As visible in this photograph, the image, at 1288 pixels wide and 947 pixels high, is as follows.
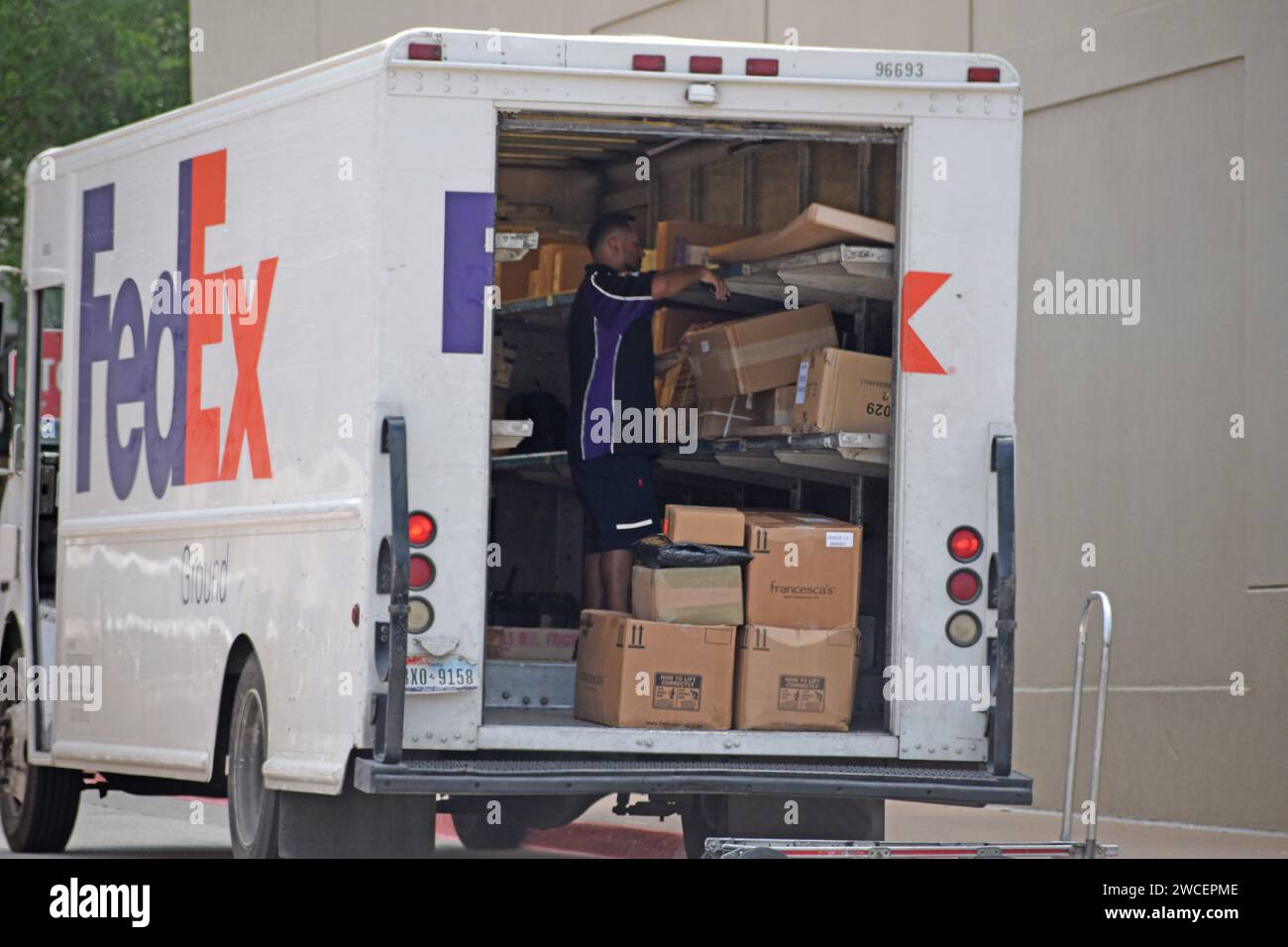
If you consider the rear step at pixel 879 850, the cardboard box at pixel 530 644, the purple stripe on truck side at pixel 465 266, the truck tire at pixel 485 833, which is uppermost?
the purple stripe on truck side at pixel 465 266

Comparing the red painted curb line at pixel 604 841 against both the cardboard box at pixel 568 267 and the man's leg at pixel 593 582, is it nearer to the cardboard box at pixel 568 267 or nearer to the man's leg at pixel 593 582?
the man's leg at pixel 593 582

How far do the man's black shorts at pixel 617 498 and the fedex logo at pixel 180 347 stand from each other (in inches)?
56.3

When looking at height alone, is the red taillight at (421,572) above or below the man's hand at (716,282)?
below

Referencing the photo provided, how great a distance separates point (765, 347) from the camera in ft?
29.7

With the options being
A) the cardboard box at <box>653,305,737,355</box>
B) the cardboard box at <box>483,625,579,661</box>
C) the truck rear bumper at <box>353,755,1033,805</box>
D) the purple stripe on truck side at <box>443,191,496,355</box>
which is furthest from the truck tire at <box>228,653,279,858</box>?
the cardboard box at <box>653,305,737,355</box>

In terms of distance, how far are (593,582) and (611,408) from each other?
2.45ft

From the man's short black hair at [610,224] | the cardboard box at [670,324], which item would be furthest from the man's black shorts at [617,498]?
the man's short black hair at [610,224]

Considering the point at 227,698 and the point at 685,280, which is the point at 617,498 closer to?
the point at 685,280

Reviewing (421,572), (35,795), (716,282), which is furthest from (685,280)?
(35,795)

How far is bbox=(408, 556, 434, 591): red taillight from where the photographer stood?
750 centimetres

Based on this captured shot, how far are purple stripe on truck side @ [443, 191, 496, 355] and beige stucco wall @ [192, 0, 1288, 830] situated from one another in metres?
5.41

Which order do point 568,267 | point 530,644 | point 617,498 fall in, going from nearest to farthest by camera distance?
point 617,498 < point 530,644 < point 568,267

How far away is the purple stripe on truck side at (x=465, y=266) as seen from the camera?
24.7 ft

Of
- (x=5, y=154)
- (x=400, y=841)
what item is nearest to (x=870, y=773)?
(x=400, y=841)
